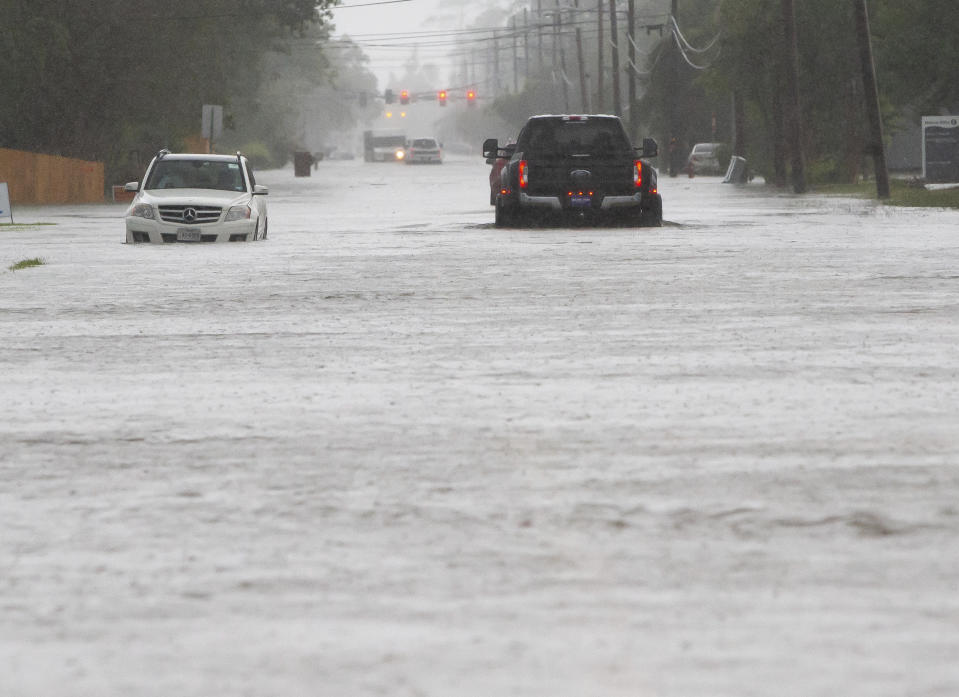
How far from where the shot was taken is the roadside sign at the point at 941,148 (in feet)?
173

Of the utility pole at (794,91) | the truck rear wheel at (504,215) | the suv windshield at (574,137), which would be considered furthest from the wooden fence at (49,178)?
the truck rear wheel at (504,215)

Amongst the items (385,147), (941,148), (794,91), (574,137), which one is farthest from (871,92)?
(385,147)

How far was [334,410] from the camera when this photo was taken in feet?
30.9

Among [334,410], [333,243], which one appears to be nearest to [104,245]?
[333,243]

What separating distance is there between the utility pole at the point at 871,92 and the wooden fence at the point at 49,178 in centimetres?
2056

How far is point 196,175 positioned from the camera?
1196 inches

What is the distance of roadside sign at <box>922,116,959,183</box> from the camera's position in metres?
52.6

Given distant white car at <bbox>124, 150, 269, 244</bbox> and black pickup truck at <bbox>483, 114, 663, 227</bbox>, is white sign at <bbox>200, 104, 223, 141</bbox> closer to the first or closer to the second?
black pickup truck at <bbox>483, 114, 663, 227</bbox>

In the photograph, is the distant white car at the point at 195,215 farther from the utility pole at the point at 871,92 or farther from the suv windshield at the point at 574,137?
the utility pole at the point at 871,92

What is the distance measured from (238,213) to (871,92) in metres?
21.8

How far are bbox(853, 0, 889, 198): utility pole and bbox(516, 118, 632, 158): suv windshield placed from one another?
14910 millimetres

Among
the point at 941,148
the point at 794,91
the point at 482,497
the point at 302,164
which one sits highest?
the point at 794,91

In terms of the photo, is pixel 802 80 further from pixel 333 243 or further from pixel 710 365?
pixel 710 365

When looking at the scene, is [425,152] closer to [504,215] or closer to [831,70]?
[831,70]
